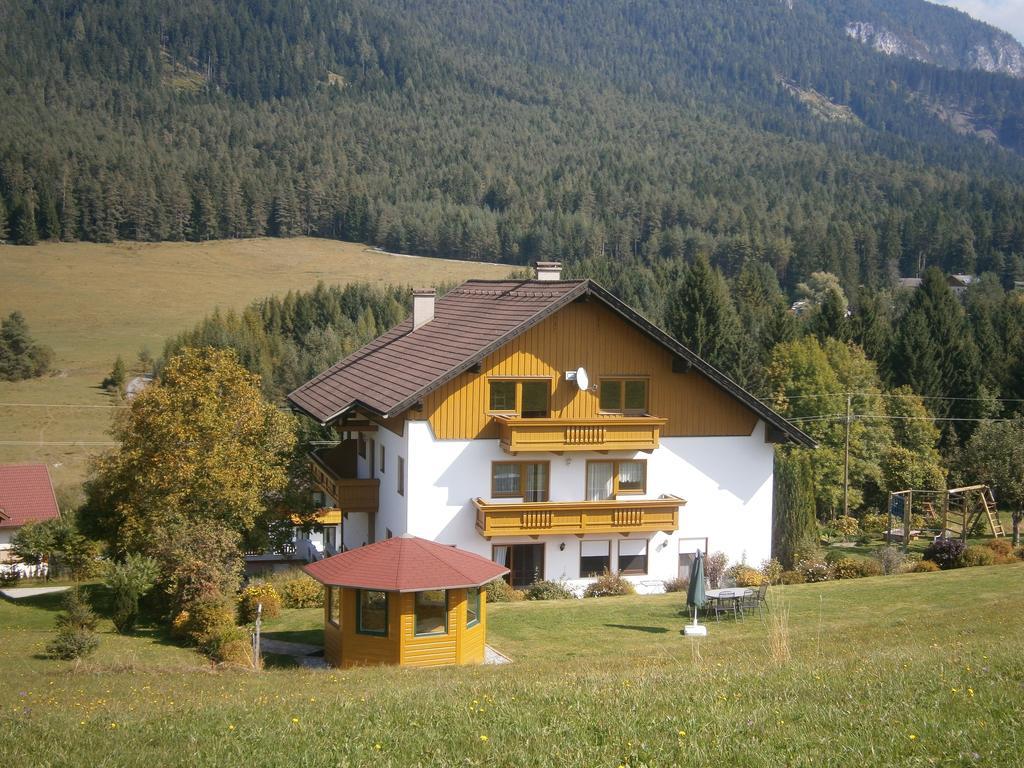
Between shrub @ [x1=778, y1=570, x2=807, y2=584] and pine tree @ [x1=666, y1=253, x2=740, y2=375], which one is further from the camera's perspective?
pine tree @ [x1=666, y1=253, x2=740, y2=375]

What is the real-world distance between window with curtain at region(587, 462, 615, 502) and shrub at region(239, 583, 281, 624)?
9629mm

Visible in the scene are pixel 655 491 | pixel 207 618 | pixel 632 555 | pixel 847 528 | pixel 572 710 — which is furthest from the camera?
pixel 847 528

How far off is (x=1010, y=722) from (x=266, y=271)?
Answer: 465 feet

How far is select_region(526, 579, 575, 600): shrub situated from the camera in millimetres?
29234

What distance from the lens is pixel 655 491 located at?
32.0 meters

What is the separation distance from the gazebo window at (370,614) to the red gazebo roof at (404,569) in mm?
507

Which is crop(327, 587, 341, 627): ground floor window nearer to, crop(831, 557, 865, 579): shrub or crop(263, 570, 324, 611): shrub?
crop(263, 570, 324, 611): shrub

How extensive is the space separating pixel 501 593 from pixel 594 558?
4075 millimetres

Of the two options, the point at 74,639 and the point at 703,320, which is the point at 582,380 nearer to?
the point at 74,639

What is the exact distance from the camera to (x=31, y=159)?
166000 millimetres

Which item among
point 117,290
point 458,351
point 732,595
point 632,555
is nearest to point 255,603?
point 458,351

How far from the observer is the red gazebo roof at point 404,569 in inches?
793

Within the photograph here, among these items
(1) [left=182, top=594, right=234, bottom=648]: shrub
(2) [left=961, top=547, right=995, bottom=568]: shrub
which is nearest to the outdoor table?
(1) [left=182, top=594, right=234, bottom=648]: shrub

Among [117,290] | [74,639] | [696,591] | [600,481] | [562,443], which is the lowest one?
[74,639]
